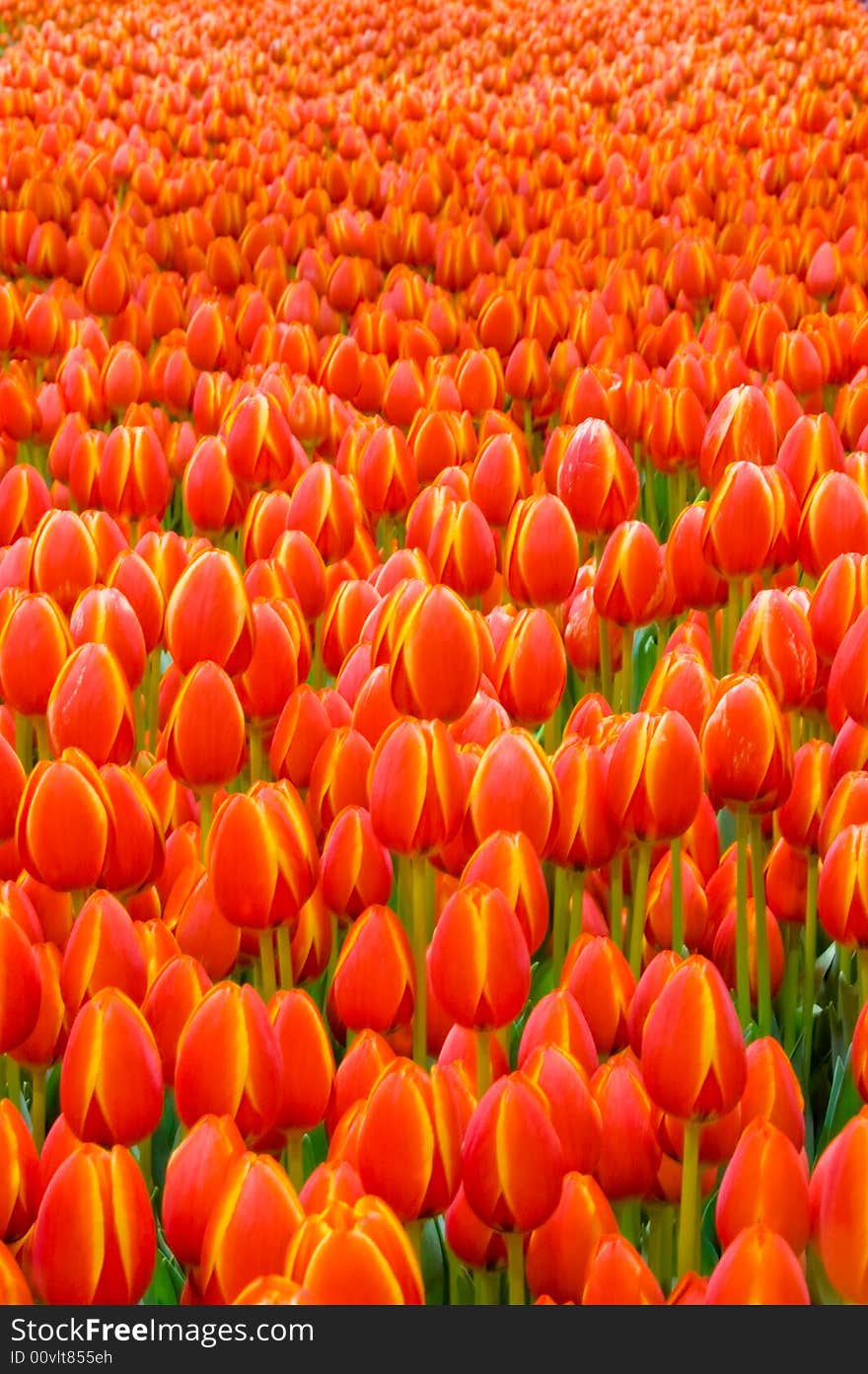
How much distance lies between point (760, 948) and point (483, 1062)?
1.10 feet

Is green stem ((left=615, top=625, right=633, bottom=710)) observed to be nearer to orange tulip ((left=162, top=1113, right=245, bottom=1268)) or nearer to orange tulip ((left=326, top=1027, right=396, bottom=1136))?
orange tulip ((left=326, top=1027, right=396, bottom=1136))

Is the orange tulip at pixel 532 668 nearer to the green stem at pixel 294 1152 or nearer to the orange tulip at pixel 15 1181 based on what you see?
the green stem at pixel 294 1152

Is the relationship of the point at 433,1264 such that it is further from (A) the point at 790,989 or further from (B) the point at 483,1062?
(A) the point at 790,989

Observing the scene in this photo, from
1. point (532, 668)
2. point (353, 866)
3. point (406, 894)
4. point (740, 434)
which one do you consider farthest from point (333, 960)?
point (740, 434)

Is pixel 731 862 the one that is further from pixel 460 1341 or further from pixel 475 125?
pixel 475 125

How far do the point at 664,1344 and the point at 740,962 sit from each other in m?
0.52

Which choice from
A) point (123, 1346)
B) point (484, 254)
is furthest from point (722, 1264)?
point (484, 254)

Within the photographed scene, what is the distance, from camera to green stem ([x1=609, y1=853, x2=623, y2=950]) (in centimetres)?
149

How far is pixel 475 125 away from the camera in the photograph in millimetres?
5770

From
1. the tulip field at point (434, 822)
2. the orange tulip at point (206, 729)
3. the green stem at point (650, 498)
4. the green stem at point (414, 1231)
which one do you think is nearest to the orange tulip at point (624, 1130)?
the tulip field at point (434, 822)

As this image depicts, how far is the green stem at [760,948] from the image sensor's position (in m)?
1.36

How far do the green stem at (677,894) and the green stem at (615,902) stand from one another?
0.25 feet

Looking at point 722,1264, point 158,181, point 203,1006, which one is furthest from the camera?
point 158,181

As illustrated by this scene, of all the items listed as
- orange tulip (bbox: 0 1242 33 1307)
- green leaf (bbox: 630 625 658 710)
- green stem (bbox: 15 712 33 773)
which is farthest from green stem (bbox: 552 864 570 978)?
green leaf (bbox: 630 625 658 710)
